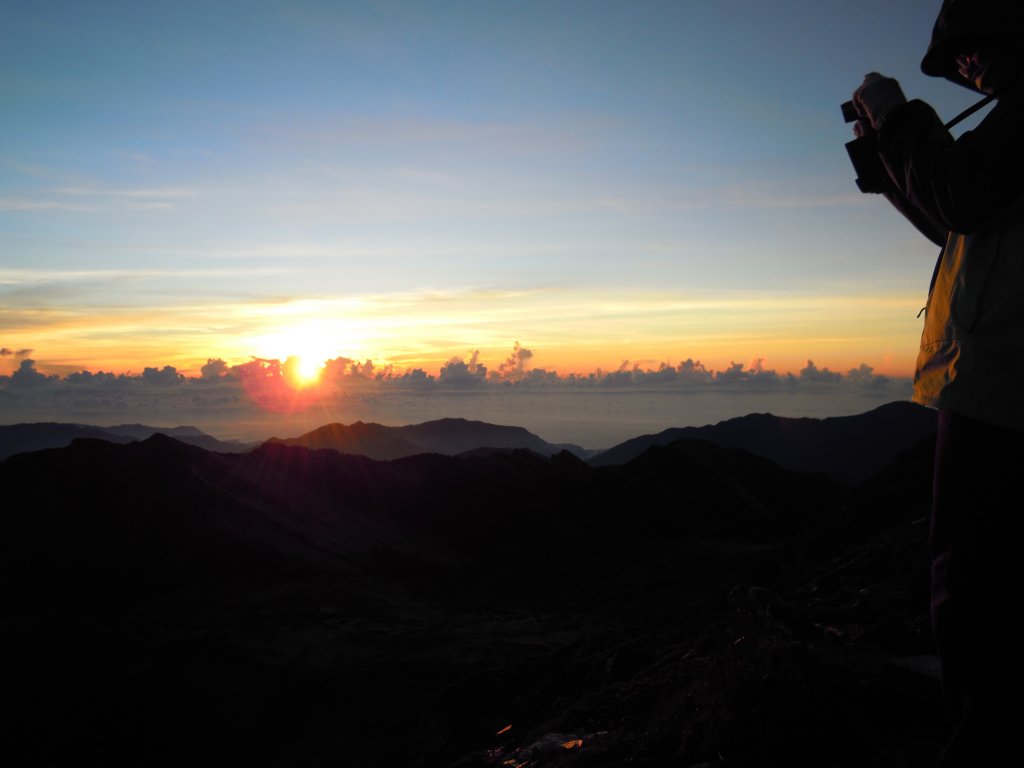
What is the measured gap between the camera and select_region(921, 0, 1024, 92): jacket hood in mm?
1526

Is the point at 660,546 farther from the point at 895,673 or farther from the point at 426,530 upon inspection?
the point at 895,673

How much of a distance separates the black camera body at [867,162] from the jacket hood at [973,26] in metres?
0.24

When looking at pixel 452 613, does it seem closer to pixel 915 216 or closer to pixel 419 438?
pixel 915 216

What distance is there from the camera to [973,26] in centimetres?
155

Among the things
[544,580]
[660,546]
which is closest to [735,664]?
[544,580]

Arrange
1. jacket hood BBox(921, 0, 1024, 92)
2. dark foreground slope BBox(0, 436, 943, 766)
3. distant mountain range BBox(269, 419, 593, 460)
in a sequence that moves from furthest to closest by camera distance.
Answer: distant mountain range BBox(269, 419, 593, 460), dark foreground slope BBox(0, 436, 943, 766), jacket hood BBox(921, 0, 1024, 92)

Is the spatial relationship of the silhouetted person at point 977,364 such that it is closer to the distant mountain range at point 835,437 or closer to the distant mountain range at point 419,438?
the distant mountain range at point 835,437

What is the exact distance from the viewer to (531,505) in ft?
118

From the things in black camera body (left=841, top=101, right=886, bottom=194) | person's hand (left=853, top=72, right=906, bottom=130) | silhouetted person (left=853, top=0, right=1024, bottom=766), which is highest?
person's hand (left=853, top=72, right=906, bottom=130)

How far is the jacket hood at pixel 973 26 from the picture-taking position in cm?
153

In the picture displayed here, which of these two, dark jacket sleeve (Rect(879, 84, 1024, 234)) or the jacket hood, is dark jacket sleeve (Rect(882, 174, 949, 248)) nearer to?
dark jacket sleeve (Rect(879, 84, 1024, 234))

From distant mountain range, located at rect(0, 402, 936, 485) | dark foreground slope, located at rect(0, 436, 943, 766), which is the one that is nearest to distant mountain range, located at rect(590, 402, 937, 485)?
distant mountain range, located at rect(0, 402, 936, 485)

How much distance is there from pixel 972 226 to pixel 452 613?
19524 mm

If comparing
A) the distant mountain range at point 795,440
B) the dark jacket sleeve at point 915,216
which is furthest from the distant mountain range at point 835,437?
the dark jacket sleeve at point 915,216
